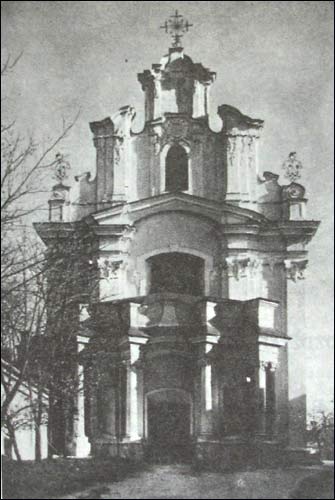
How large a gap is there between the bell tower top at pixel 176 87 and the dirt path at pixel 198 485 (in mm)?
6961

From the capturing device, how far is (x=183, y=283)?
52.1 feet

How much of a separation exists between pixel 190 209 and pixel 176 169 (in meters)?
1.02

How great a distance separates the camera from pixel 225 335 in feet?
47.1

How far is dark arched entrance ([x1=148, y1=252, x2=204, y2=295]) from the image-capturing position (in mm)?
15719

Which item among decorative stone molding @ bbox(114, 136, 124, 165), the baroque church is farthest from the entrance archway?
decorative stone molding @ bbox(114, 136, 124, 165)

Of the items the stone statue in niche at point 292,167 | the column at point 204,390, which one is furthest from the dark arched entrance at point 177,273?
the stone statue in niche at point 292,167

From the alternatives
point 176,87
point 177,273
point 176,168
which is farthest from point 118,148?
point 177,273

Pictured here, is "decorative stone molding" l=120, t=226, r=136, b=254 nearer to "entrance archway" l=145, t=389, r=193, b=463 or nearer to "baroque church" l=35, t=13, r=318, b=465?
"baroque church" l=35, t=13, r=318, b=465

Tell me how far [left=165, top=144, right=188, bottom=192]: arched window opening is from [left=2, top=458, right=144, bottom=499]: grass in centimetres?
546

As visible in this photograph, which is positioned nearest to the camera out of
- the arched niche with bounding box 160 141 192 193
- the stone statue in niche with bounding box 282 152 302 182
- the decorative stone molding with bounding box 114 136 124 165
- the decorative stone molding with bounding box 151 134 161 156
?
the stone statue in niche with bounding box 282 152 302 182

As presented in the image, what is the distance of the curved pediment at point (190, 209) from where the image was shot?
623 inches

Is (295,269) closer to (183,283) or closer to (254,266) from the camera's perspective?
(254,266)

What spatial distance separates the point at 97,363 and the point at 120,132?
4.61 m

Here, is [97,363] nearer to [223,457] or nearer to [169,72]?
[223,457]
